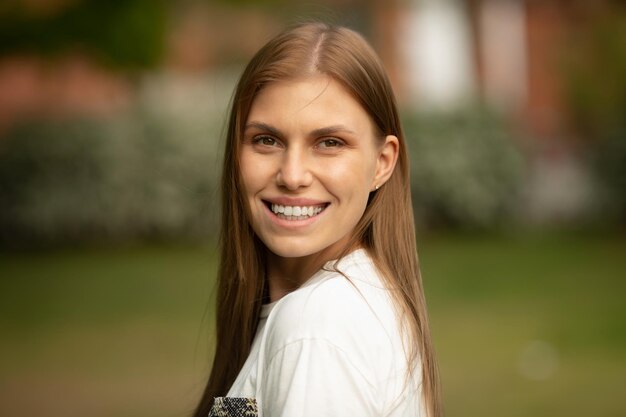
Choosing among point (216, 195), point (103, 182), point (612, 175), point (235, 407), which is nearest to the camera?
point (235, 407)

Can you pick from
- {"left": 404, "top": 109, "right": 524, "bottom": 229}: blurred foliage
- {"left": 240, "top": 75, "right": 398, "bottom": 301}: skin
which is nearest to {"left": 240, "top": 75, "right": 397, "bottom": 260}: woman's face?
{"left": 240, "top": 75, "right": 398, "bottom": 301}: skin

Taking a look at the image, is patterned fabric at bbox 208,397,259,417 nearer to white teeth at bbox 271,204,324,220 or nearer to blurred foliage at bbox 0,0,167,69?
white teeth at bbox 271,204,324,220

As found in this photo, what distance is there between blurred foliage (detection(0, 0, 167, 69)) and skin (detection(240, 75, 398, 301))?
876 cm

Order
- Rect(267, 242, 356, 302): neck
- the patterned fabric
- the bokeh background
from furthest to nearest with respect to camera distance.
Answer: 1. the bokeh background
2. Rect(267, 242, 356, 302): neck
3. the patterned fabric

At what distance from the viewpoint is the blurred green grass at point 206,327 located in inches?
249

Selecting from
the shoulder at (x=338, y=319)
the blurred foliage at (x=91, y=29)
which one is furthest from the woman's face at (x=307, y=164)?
the blurred foliage at (x=91, y=29)

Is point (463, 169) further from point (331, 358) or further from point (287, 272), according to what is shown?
point (331, 358)

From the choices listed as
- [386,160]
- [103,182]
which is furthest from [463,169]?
[386,160]

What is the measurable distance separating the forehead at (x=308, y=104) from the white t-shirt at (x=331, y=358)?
15.2 inches

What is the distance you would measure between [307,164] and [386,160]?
1.06 ft

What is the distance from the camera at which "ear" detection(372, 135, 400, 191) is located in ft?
8.35

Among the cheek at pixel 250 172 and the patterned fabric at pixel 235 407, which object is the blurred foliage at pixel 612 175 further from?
the patterned fabric at pixel 235 407

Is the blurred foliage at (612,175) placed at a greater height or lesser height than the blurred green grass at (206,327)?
greater

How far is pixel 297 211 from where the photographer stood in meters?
2.38
